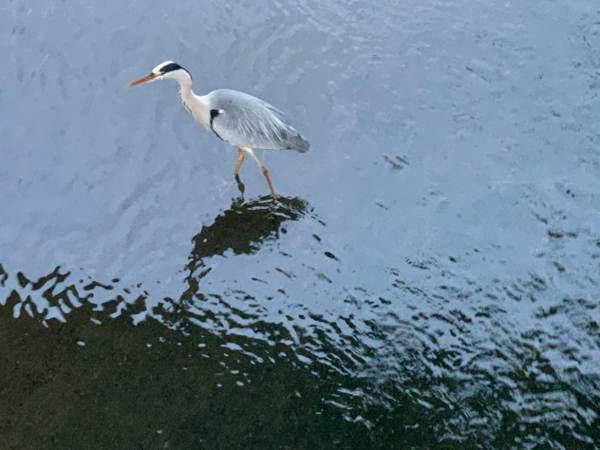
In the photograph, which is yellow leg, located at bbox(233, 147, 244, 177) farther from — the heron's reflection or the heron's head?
the heron's head

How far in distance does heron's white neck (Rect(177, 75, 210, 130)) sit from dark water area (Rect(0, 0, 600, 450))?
0.52 metres

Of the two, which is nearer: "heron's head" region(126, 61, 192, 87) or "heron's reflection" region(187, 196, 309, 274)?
"heron's reflection" region(187, 196, 309, 274)

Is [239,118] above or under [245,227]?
above

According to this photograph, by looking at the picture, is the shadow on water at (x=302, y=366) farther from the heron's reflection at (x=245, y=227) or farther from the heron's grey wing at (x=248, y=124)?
the heron's grey wing at (x=248, y=124)

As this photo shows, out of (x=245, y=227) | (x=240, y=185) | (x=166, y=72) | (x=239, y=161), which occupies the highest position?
(x=166, y=72)

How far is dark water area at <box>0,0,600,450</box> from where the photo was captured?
4.82m

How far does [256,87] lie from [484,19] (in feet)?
10.3

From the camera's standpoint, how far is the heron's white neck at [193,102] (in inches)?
251

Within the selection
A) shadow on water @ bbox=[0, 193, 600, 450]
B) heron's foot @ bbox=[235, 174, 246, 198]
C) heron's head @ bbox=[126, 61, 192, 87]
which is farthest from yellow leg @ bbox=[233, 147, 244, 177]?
shadow on water @ bbox=[0, 193, 600, 450]

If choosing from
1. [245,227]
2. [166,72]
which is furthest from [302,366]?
[166,72]

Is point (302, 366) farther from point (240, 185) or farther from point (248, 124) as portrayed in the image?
point (248, 124)

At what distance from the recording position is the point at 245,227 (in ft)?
20.5

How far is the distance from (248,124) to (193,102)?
24.6 inches

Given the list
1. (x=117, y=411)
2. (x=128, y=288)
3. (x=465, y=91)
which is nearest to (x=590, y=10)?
(x=465, y=91)
